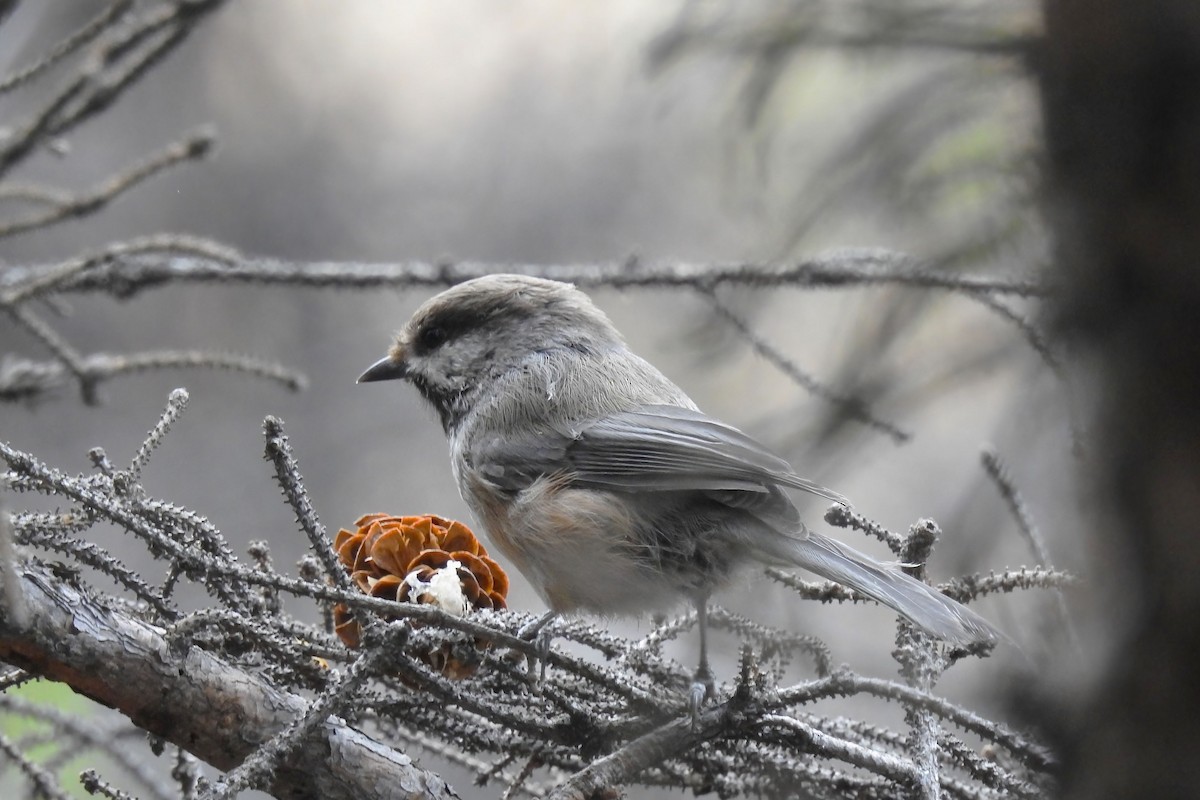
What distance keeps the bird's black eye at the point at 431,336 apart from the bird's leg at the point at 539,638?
3.64ft

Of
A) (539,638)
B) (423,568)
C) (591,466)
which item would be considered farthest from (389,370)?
(539,638)

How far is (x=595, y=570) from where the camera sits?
240 centimetres

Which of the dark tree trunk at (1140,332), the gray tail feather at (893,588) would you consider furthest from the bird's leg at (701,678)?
the dark tree trunk at (1140,332)

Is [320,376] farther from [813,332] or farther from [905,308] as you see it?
[905,308]

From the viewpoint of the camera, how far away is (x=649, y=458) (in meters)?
2.52

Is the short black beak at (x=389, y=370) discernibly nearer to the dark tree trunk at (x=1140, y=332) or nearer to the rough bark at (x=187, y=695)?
the rough bark at (x=187, y=695)

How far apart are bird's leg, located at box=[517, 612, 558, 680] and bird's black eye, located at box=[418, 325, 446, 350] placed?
1110 mm

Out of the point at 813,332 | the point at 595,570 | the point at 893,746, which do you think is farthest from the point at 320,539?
the point at 813,332

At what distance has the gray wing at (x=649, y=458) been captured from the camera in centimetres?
232

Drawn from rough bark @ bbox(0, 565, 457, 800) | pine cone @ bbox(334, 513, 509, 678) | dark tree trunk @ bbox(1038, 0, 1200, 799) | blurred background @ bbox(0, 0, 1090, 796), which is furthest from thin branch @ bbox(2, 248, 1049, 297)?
dark tree trunk @ bbox(1038, 0, 1200, 799)

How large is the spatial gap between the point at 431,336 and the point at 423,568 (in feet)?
3.91

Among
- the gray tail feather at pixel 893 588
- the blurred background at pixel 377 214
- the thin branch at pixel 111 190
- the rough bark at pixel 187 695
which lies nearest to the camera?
the rough bark at pixel 187 695

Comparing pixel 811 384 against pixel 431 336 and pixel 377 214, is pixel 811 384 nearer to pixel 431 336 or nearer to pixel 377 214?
pixel 431 336

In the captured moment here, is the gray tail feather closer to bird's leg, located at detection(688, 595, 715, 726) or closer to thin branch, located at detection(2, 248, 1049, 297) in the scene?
bird's leg, located at detection(688, 595, 715, 726)
